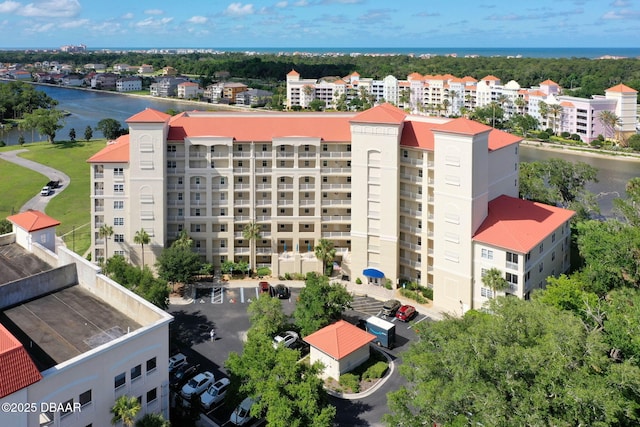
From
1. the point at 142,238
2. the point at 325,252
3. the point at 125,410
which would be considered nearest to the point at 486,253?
the point at 325,252

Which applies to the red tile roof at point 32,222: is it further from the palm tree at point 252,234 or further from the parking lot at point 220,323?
the palm tree at point 252,234

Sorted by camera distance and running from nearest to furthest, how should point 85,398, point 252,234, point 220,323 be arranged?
point 85,398 → point 220,323 → point 252,234

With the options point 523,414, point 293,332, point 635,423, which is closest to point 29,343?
Answer: point 293,332

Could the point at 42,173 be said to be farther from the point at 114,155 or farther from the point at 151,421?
the point at 151,421

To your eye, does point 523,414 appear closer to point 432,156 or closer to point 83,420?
point 83,420

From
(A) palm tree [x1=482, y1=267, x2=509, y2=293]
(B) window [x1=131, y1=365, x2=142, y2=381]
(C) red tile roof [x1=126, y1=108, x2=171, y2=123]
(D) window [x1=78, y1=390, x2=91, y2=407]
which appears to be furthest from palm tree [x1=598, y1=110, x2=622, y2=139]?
(D) window [x1=78, y1=390, x2=91, y2=407]

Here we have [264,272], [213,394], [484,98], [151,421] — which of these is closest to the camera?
[151,421]

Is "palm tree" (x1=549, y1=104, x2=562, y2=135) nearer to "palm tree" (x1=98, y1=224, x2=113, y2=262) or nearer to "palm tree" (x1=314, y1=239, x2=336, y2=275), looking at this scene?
"palm tree" (x1=314, y1=239, x2=336, y2=275)

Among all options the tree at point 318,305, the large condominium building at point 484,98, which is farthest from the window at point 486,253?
the large condominium building at point 484,98
